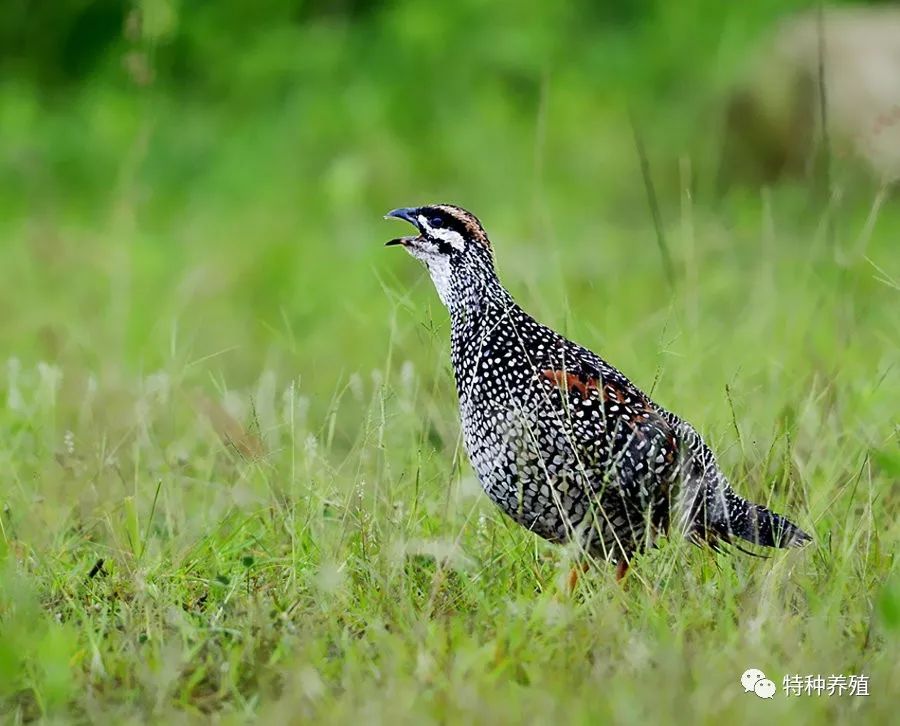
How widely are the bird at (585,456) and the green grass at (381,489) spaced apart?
110 millimetres

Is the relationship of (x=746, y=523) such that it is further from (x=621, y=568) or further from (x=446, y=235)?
(x=446, y=235)

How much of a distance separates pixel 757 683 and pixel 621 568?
88 cm

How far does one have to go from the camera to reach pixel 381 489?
4.21m

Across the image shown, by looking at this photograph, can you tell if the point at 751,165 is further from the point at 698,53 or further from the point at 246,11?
the point at 246,11

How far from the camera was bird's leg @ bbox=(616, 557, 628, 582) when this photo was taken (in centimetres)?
400

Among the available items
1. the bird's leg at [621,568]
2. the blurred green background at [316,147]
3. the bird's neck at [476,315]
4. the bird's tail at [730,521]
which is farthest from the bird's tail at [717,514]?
the blurred green background at [316,147]

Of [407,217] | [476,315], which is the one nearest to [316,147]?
[407,217]

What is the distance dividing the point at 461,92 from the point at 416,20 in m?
0.73

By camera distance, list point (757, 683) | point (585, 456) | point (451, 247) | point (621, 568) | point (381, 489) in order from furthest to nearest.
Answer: point (451, 247), point (381, 489), point (621, 568), point (585, 456), point (757, 683)

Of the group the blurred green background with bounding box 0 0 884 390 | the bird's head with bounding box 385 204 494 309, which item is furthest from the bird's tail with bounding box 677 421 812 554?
the blurred green background with bounding box 0 0 884 390

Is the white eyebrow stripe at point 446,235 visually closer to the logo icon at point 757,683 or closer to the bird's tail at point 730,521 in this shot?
the bird's tail at point 730,521

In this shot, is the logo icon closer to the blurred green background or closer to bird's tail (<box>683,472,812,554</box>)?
bird's tail (<box>683,472,812,554</box>)

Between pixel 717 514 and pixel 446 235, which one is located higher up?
pixel 446 235

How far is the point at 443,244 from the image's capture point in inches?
173
